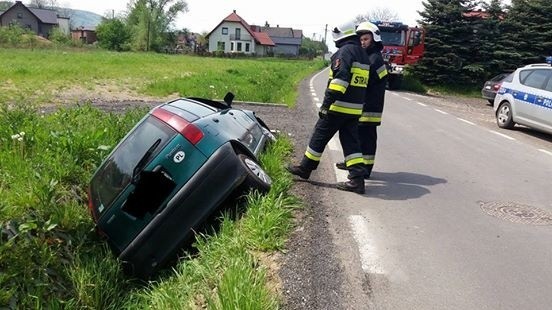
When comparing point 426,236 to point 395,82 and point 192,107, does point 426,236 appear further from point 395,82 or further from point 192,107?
point 395,82

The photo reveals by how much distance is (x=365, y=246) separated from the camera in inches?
154

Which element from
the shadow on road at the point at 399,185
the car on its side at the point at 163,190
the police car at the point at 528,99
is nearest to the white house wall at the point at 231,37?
the police car at the point at 528,99

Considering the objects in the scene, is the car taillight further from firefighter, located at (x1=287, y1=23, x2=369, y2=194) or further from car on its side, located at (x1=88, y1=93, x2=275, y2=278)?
firefighter, located at (x1=287, y1=23, x2=369, y2=194)

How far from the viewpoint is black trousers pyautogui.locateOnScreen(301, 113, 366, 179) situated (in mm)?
5188

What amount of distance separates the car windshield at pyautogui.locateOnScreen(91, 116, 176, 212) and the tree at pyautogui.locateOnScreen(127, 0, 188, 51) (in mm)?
75725

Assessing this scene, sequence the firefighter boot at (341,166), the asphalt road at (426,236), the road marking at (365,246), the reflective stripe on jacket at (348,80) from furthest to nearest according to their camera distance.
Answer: the firefighter boot at (341,166) → the reflective stripe on jacket at (348,80) → the road marking at (365,246) → the asphalt road at (426,236)

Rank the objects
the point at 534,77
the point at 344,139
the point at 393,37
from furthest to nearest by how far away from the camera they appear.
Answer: the point at 393,37
the point at 534,77
the point at 344,139

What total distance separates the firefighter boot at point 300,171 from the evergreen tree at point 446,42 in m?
20.4

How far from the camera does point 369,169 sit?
19.7 ft

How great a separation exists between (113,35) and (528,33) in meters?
71.9

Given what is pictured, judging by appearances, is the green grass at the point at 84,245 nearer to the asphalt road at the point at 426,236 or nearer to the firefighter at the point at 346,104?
the asphalt road at the point at 426,236

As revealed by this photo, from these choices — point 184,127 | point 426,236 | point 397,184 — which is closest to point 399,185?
point 397,184

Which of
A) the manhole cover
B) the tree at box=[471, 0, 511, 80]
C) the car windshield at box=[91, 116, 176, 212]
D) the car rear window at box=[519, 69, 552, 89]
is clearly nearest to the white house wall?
the tree at box=[471, 0, 511, 80]

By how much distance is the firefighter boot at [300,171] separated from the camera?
5.45 metres
